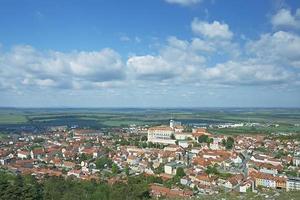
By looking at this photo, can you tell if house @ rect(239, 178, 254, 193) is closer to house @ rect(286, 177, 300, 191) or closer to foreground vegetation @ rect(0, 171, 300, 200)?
foreground vegetation @ rect(0, 171, 300, 200)

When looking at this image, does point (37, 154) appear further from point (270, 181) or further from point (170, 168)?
point (270, 181)

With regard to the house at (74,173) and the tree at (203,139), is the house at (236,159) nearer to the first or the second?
the tree at (203,139)

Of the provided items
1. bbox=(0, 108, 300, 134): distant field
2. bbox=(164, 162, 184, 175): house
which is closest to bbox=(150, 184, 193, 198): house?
bbox=(164, 162, 184, 175): house

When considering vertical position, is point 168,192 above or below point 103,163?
above

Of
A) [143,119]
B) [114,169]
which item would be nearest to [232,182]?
[114,169]

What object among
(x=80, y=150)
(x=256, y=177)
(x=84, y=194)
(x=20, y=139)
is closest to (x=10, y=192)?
(x=84, y=194)

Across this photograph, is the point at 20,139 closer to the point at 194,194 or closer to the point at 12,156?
the point at 12,156

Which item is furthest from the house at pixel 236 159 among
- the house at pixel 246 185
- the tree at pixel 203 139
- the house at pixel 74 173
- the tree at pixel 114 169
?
the house at pixel 74 173

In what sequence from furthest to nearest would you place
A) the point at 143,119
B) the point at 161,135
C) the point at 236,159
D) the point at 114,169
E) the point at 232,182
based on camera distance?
the point at 143,119 < the point at 161,135 < the point at 236,159 < the point at 114,169 < the point at 232,182
